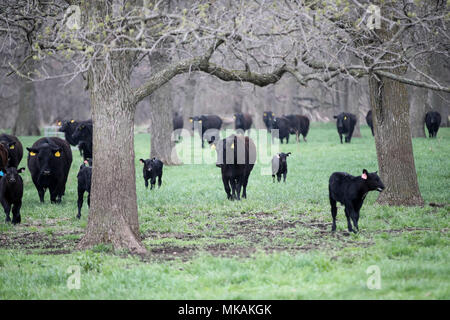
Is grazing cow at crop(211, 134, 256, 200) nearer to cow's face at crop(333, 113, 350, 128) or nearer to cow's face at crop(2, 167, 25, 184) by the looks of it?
cow's face at crop(2, 167, 25, 184)

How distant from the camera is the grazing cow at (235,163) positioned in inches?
600

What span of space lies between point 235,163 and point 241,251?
6.34 m

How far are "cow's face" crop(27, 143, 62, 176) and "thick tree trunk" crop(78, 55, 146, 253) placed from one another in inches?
253

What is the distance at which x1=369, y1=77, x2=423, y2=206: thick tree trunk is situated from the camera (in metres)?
13.1

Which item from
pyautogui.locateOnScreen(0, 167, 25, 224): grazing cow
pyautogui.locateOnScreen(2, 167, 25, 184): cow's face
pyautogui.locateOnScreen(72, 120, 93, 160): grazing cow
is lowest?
pyautogui.locateOnScreen(0, 167, 25, 224): grazing cow

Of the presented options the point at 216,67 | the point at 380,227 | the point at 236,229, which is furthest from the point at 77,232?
the point at 380,227

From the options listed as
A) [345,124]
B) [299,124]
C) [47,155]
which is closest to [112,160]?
[47,155]

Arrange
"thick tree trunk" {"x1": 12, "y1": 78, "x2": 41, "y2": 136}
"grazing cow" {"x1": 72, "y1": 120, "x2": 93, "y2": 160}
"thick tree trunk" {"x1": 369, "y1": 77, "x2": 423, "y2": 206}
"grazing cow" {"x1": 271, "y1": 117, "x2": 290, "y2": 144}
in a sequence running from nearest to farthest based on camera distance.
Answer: "thick tree trunk" {"x1": 369, "y1": 77, "x2": 423, "y2": 206}, "grazing cow" {"x1": 72, "y1": 120, "x2": 93, "y2": 160}, "grazing cow" {"x1": 271, "y1": 117, "x2": 290, "y2": 144}, "thick tree trunk" {"x1": 12, "y1": 78, "x2": 41, "y2": 136}

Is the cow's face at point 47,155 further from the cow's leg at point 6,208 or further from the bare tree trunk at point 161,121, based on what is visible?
the bare tree trunk at point 161,121

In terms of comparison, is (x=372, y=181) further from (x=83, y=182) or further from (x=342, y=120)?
(x=342, y=120)

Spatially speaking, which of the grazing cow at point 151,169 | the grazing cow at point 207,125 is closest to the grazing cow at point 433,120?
the grazing cow at point 207,125

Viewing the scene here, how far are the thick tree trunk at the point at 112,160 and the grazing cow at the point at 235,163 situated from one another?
5659 millimetres

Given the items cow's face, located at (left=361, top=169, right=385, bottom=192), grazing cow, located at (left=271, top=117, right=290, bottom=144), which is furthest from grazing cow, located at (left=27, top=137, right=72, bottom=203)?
grazing cow, located at (left=271, top=117, right=290, bottom=144)
